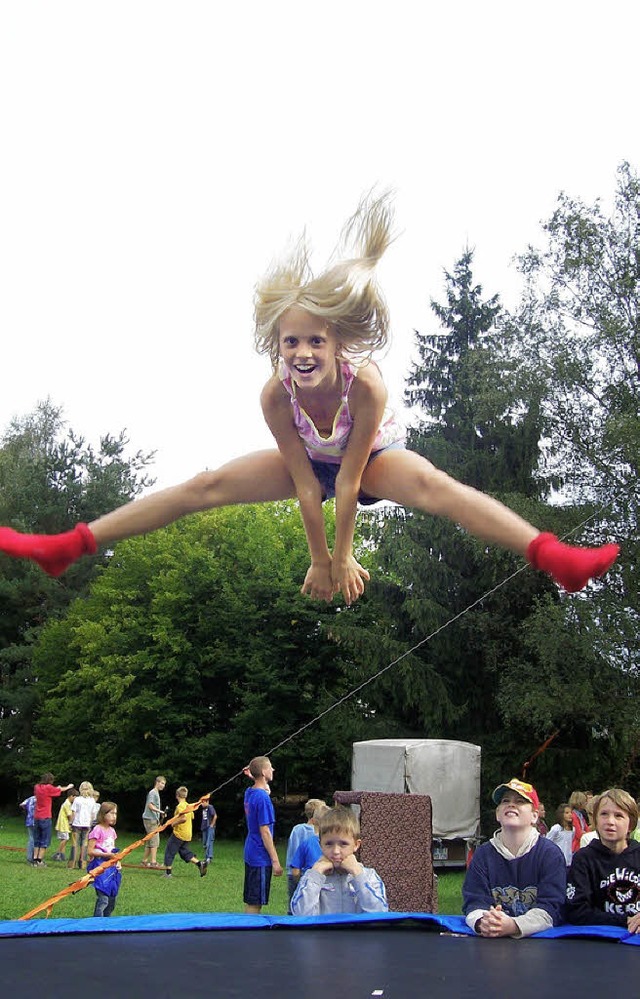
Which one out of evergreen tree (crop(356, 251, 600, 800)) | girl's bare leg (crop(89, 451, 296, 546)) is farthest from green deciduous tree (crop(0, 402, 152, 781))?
girl's bare leg (crop(89, 451, 296, 546))

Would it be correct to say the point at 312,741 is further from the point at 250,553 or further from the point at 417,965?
the point at 417,965

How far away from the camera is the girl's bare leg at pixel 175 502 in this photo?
5.04 m

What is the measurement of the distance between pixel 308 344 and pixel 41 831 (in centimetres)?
848

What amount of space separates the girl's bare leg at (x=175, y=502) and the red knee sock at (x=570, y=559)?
56.8 inches

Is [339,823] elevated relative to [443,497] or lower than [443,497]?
lower

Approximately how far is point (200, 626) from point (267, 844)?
1257 centimetres

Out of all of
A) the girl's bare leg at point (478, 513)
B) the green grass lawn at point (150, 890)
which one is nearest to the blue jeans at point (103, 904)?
the green grass lawn at point (150, 890)

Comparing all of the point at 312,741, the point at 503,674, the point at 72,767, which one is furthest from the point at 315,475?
the point at 72,767

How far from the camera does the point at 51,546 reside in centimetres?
496

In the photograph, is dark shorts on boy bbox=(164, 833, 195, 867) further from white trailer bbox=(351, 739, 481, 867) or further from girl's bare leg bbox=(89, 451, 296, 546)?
girl's bare leg bbox=(89, 451, 296, 546)

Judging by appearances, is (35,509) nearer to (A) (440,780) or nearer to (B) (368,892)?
(A) (440,780)

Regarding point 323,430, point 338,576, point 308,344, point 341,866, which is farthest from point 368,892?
point 308,344

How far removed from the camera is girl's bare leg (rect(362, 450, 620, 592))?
439 centimetres

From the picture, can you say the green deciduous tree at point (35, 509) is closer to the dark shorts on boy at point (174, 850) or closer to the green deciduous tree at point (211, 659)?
the green deciduous tree at point (211, 659)
